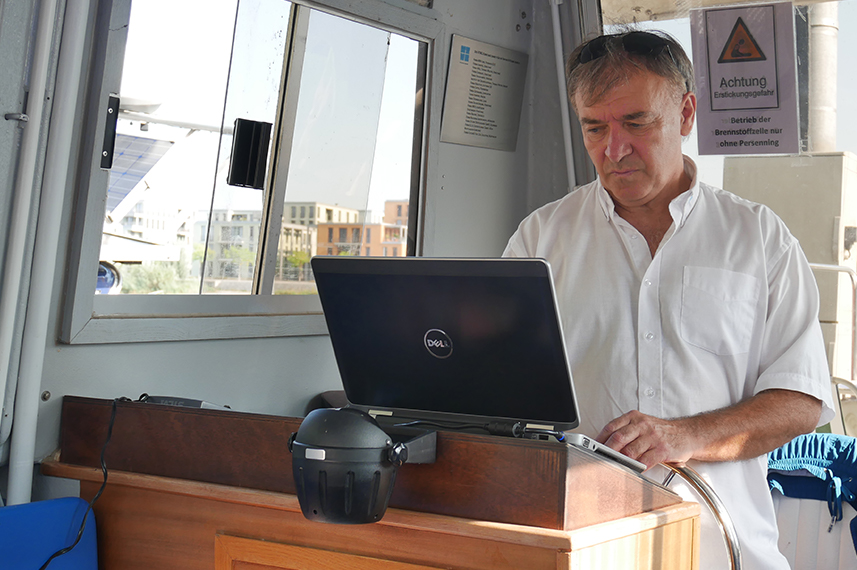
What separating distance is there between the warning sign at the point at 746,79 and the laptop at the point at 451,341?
63.1 inches

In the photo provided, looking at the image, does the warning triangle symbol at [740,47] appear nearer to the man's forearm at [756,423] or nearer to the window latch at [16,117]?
the man's forearm at [756,423]

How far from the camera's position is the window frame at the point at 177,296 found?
1852 mm

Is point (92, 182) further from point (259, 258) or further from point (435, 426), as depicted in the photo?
point (435, 426)

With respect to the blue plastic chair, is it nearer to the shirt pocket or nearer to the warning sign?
the shirt pocket

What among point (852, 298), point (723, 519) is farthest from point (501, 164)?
point (723, 519)

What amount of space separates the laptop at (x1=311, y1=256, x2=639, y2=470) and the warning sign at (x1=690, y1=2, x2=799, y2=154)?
1.60 metres

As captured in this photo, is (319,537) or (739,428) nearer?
(319,537)

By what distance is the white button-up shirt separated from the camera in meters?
1.70

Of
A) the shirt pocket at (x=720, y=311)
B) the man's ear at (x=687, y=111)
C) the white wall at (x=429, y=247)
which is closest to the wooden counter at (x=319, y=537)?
the white wall at (x=429, y=247)

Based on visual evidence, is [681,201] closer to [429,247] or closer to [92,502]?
[429,247]

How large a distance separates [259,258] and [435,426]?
1.35 meters

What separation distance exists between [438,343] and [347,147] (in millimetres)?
1585

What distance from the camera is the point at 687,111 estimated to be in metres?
1.92

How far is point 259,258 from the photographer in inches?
96.9
